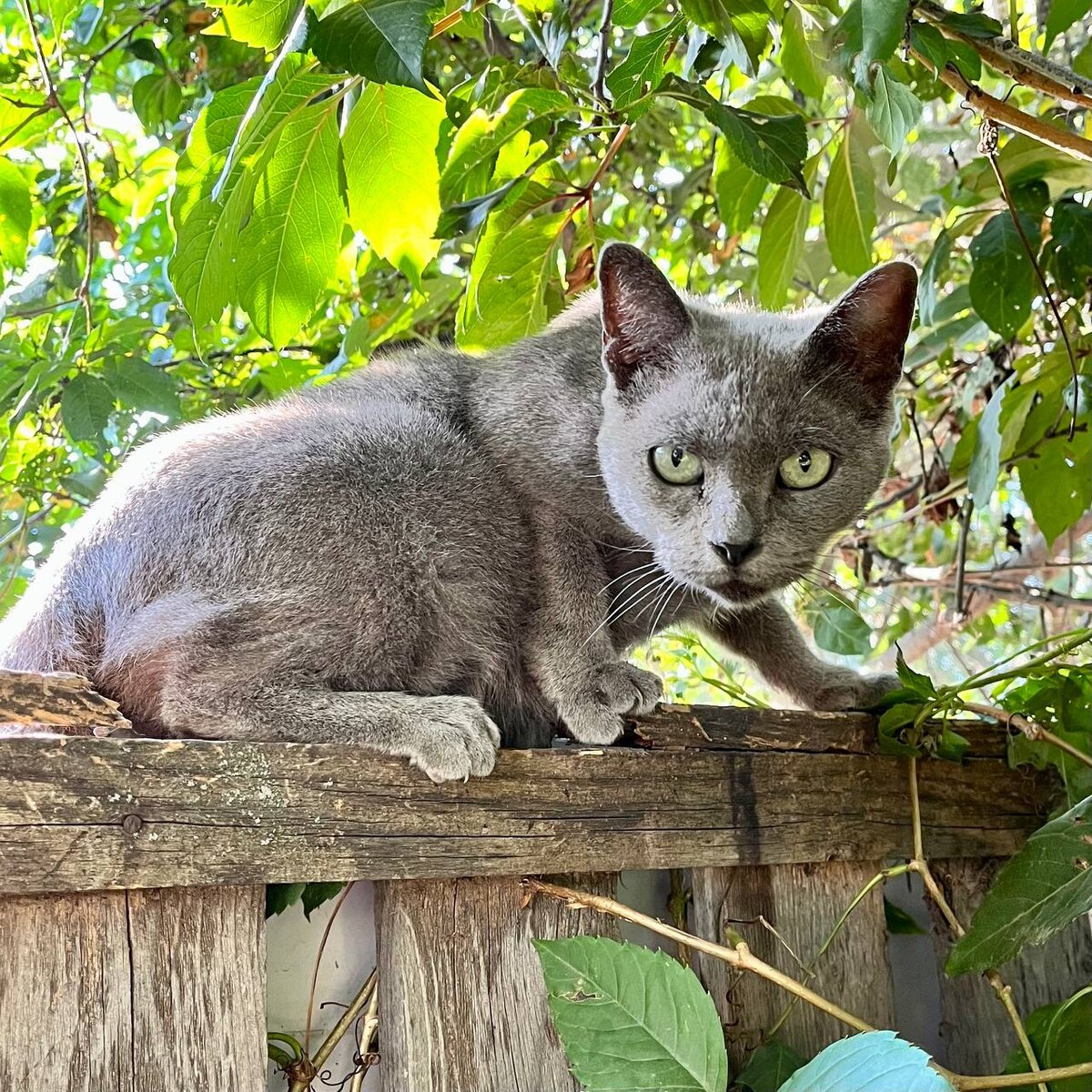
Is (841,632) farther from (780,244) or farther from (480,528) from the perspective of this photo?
(480,528)

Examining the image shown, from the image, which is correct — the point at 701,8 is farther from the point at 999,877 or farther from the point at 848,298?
the point at 999,877

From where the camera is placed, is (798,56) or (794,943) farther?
(798,56)

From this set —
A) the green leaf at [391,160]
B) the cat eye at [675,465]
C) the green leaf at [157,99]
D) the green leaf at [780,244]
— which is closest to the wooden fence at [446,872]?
the cat eye at [675,465]

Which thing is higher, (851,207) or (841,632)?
(851,207)

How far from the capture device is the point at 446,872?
1115 millimetres

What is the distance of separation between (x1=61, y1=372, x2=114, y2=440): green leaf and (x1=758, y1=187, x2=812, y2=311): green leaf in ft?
3.29

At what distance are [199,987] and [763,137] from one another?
1.04 meters

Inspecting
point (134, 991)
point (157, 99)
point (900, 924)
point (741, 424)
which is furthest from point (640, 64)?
point (157, 99)

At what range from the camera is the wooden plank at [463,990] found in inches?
43.3

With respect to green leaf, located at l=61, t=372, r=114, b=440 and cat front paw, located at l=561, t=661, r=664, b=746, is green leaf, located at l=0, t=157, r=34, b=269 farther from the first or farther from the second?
cat front paw, located at l=561, t=661, r=664, b=746

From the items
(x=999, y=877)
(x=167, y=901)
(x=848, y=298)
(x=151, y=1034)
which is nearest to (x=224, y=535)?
(x=167, y=901)

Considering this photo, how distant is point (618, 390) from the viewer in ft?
4.57

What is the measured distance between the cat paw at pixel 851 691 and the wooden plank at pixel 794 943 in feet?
0.72

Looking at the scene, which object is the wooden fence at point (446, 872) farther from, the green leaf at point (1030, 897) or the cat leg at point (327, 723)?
the green leaf at point (1030, 897)
